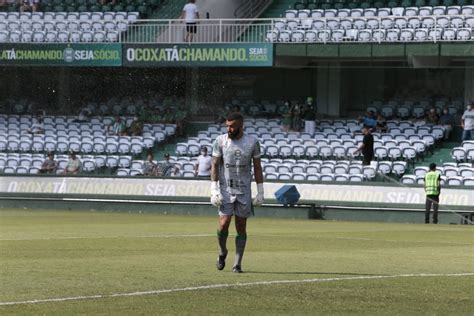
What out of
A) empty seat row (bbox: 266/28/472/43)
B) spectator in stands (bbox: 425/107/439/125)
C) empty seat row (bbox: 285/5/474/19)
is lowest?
spectator in stands (bbox: 425/107/439/125)

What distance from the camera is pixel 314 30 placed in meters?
40.0

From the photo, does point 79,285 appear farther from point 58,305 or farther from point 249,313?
point 249,313

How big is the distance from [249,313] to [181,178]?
24.6 meters

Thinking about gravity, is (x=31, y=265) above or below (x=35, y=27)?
below

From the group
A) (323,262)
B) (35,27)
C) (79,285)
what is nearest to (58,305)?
(79,285)

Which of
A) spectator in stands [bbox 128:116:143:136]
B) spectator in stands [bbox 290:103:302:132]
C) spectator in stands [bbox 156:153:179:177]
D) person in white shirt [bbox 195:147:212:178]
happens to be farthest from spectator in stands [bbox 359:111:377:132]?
spectator in stands [bbox 128:116:143:136]

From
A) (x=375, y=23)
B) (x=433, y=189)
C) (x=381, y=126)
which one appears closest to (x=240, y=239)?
(x=433, y=189)

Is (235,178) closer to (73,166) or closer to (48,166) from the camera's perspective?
(73,166)

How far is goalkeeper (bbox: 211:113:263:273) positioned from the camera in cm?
1463

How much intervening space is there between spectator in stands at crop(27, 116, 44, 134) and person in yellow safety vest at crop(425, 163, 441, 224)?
17.6 m

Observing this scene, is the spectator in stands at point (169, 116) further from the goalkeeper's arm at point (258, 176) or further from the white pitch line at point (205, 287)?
the white pitch line at point (205, 287)

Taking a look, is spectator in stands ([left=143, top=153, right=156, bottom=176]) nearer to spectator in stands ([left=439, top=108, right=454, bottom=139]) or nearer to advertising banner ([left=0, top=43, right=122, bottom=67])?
advertising banner ([left=0, top=43, right=122, bottom=67])

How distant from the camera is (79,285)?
12664 millimetres

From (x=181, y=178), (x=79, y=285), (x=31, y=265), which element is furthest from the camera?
(x=181, y=178)
